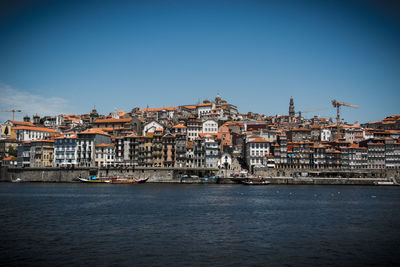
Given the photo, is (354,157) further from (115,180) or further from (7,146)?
(7,146)

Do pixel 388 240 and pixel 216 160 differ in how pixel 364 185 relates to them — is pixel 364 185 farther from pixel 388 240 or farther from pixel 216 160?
pixel 388 240

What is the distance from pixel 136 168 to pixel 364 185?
6326 cm

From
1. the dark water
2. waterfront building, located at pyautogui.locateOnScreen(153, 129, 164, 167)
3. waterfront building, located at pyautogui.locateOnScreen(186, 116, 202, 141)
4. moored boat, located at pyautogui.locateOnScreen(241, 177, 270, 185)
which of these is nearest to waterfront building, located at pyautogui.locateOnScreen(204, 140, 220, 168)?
moored boat, located at pyautogui.locateOnScreen(241, 177, 270, 185)

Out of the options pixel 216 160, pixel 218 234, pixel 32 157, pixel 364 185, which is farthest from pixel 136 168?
pixel 218 234

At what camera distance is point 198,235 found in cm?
3055

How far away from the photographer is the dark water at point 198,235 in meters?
23.7

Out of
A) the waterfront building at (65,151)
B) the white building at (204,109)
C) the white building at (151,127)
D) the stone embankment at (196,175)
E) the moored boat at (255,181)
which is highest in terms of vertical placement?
the white building at (204,109)

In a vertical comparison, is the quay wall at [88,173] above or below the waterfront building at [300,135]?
below

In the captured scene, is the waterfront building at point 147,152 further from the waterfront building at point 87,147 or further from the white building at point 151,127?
the waterfront building at point 87,147

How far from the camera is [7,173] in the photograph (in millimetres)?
109812

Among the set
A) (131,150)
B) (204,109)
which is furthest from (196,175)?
(204,109)

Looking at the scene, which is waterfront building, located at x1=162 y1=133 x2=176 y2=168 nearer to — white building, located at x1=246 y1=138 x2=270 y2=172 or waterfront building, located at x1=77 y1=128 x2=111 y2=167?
waterfront building, located at x1=77 y1=128 x2=111 y2=167

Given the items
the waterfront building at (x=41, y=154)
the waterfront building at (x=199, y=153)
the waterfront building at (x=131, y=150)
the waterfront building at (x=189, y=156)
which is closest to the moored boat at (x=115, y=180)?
the waterfront building at (x=131, y=150)

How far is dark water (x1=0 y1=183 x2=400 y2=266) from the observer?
2373cm
